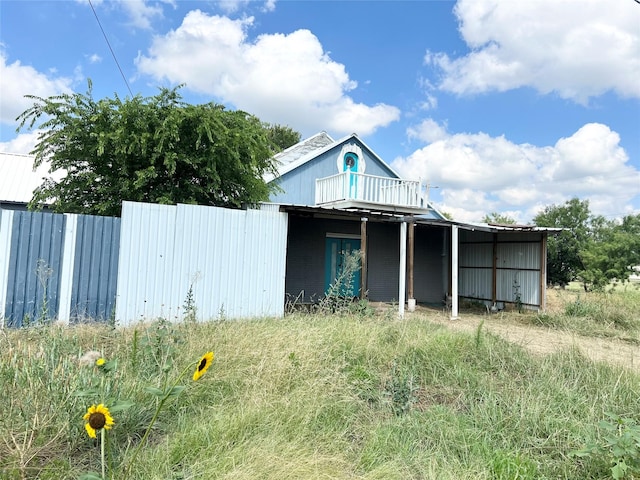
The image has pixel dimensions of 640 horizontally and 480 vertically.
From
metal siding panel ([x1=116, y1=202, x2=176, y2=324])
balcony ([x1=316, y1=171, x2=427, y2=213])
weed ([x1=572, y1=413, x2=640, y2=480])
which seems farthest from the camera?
balcony ([x1=316, y1=171, x2=427, y2=213])

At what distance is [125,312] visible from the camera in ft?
21.1

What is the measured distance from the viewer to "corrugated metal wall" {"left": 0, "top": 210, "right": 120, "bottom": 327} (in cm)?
582

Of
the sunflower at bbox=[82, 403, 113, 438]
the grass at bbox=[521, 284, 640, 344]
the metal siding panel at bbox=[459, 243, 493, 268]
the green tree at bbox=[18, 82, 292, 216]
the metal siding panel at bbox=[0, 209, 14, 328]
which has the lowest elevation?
the grass at bbox=[521, 284, 640, 344]

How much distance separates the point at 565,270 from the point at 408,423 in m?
22.4

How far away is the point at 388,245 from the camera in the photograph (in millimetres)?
13586

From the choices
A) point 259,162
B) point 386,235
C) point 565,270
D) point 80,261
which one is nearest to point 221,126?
point 259,162

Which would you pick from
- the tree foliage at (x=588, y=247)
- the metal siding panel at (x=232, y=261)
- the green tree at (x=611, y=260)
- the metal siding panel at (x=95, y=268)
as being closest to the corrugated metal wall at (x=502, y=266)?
the tree foliage at (x=588, y=247)

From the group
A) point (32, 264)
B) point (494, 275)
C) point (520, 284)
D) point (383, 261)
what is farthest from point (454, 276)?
point (32, 264)

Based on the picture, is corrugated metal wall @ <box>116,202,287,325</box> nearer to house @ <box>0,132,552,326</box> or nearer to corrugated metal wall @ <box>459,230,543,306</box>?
house @ <box>0,132,552,326</box>

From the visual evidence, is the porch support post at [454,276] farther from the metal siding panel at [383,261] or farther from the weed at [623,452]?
the weed at [623,452]

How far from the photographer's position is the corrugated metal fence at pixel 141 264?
589cm

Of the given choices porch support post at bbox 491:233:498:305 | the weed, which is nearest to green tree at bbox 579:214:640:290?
porch support post at bbox 491:233:498:305

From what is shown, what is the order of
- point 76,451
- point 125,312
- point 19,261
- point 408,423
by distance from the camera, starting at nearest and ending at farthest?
point 76,451 → point 408,423 → point 19,261 → point 125,312

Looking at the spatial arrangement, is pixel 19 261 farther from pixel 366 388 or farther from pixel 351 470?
pixel 351 470
